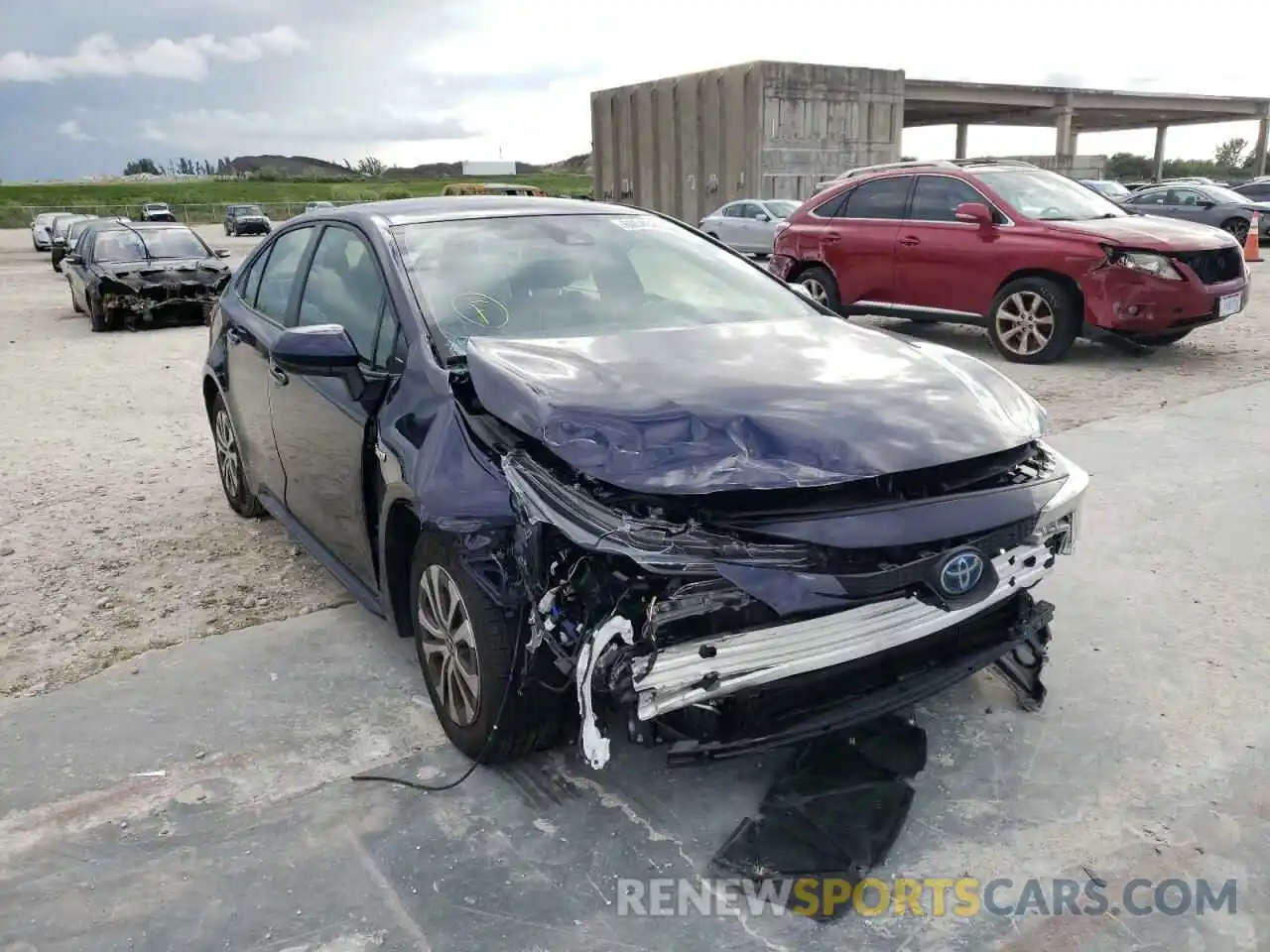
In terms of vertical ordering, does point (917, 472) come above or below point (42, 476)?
above

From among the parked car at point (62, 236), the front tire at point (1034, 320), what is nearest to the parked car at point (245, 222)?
the parked car at point (62, 236)

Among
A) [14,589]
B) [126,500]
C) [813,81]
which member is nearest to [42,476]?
[126,500]

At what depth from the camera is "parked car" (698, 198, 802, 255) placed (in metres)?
19.8

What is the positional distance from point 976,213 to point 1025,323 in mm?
1085

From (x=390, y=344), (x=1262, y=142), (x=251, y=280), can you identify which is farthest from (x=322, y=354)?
(x=1262, y=142)

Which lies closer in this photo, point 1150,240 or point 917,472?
point 917,472

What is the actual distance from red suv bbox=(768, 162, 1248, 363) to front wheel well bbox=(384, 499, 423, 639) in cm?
710

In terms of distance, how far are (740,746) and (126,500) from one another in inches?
179

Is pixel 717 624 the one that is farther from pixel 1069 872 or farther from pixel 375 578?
pixel 375 578

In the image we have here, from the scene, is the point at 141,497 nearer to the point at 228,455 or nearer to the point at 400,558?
the point at 228,455

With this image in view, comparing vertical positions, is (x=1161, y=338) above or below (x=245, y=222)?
below

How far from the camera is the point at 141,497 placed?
575 cm

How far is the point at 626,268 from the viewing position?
12.5 feet

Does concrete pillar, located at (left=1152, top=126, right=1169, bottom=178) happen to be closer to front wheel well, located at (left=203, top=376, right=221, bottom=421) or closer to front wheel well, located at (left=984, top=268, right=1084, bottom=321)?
front wheel well, located at (left=984, top=268, right=1084, bottom=321)
